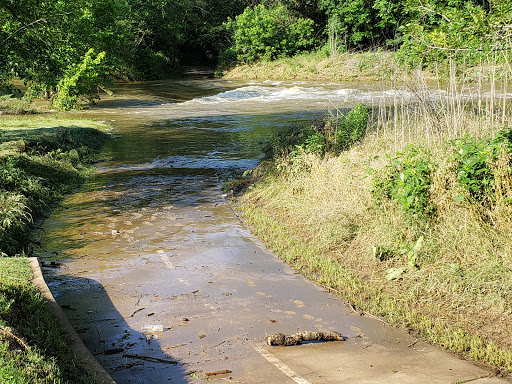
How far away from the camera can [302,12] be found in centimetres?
4962

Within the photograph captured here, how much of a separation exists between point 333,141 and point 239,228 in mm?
3060

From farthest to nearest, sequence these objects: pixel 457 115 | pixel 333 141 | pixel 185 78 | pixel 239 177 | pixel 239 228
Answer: pixel 185 78, pixel 239 177, pixel 333 141, pixel 239 228, pixel 457 115

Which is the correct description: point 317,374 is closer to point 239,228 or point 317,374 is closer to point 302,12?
point 239,228

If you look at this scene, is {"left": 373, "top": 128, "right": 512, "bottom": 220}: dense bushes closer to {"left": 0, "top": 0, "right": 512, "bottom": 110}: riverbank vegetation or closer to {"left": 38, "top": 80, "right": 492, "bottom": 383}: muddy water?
{"left": 38, "top": 80, "right": 492, "bottom": 383}: muddy water

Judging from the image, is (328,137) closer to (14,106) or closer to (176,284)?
(176,284)

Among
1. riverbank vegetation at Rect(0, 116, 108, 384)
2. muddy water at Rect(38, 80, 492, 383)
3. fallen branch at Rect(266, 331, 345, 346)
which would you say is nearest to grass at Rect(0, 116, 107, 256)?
riverbank vegetation at Rect(0, 116, 108, 384)

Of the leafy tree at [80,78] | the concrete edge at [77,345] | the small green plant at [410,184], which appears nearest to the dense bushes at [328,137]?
the small green plant at [410,184]

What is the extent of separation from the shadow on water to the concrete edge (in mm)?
295

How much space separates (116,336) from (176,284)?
1.39 m

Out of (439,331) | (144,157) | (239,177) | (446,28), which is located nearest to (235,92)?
(144,157)

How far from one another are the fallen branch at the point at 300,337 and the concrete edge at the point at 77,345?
1629mm

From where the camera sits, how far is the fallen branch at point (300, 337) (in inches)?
215

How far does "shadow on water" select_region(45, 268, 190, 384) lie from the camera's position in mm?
5027

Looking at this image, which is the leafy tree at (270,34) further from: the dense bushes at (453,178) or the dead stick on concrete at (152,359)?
the dead stick on concrete at (152,359)
